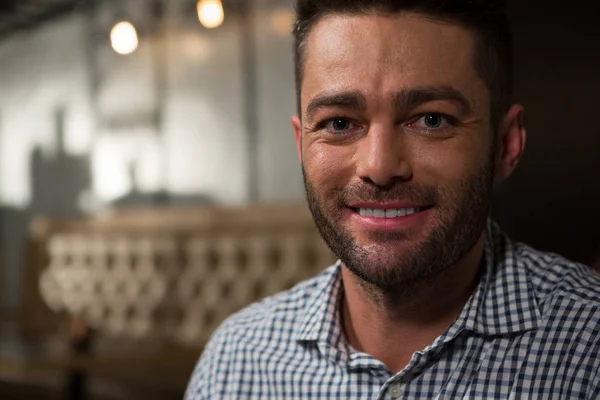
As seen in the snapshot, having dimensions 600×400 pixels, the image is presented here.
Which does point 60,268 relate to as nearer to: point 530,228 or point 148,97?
point 148,97

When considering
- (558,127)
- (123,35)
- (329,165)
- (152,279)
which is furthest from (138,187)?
(329,165)

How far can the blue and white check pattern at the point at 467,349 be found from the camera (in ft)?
3.45

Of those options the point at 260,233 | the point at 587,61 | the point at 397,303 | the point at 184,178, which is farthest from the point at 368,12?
the point at 184,178

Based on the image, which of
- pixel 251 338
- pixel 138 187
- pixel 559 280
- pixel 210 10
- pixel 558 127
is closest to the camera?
pixel 559 280

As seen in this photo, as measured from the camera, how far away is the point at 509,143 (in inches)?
48.9

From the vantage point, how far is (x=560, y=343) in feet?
3.47

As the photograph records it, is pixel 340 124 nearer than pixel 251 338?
Yes

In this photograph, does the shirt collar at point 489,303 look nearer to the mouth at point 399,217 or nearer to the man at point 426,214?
the man at point 426,214

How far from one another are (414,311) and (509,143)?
344 millimetres

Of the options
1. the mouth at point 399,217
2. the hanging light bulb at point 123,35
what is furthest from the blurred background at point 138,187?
the mouth at point 399,217

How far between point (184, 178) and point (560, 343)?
13.0 feet

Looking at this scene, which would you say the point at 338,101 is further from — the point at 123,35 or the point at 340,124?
the point at 123,35

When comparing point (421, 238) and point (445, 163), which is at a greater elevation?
point (445, 163)

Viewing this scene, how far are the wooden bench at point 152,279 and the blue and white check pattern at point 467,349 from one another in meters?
2.16
